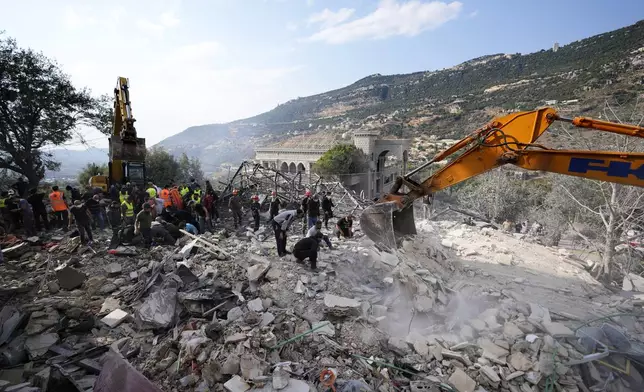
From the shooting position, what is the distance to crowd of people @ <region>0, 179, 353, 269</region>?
7273 millimetres

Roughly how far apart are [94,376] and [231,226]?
6826mm

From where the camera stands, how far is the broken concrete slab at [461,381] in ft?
13.8

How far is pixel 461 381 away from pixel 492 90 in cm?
7872

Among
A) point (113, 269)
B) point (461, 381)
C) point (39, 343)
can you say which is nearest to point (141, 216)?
point (113, 269)

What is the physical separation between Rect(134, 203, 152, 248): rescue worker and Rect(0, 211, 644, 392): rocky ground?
1.15ft

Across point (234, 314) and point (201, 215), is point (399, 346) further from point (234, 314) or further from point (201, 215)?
point (201, 215)

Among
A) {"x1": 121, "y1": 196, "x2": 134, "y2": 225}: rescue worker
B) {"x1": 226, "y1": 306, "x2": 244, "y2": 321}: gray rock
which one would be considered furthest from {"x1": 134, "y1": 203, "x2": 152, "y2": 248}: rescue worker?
{"x1": 226, "y1": 306, "x2": 244, "y2": 321}: gray rock

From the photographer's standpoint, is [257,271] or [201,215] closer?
[257,271]

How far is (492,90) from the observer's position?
69.3 m

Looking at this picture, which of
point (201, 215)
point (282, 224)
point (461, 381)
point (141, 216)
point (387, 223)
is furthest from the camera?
point (201, 215)

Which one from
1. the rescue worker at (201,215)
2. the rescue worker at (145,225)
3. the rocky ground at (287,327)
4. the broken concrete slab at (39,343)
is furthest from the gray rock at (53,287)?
the rescue worker at (201,215)

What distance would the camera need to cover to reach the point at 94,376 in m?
4.16

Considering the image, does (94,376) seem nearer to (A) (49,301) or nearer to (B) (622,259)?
(A) (49,301)

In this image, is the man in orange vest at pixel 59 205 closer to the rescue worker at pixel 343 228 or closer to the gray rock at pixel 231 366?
the rescue worker at pixel 343 228
